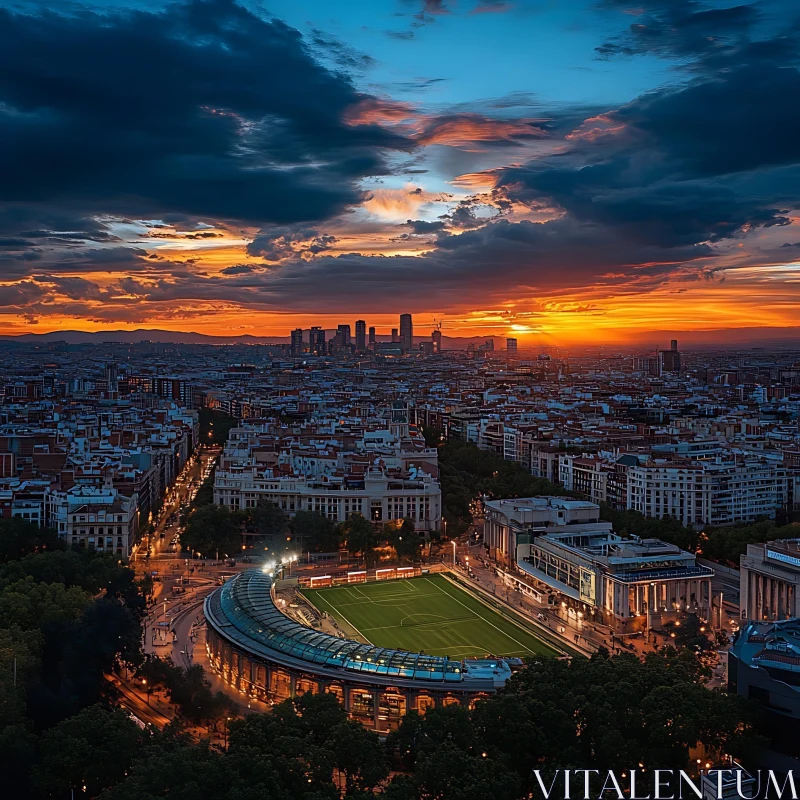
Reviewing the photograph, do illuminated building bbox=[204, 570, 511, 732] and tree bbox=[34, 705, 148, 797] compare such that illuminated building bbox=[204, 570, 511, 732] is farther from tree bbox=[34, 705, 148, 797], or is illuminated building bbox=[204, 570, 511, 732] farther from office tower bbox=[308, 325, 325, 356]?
office tower bbox=[308, 325, 325, 356]

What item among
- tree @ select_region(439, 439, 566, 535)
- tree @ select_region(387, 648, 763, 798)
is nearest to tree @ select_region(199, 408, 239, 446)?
tree @ select_region(439, 439, 566, 535)

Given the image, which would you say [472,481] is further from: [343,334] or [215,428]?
[343,334]

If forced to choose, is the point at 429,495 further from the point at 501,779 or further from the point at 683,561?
the point at 501,779

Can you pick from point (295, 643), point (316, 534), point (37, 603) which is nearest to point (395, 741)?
point (295, 643)

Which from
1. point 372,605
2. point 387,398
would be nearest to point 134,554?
point 372,605

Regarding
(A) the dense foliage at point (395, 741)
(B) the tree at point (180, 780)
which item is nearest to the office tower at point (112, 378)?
(A) the dense foliage at point (395, 741)

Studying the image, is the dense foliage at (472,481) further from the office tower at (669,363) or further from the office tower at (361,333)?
the office tower at (361,333)
